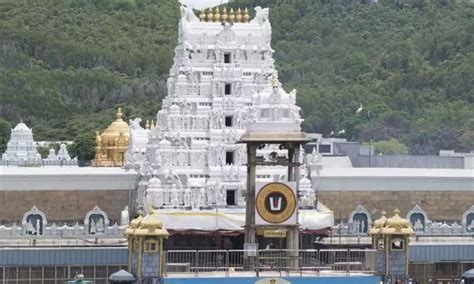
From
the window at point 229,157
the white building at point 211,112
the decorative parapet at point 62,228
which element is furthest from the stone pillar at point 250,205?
the window at point 229,157

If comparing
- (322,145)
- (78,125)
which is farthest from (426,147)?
(78,125)

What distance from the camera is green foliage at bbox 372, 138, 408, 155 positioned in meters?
126

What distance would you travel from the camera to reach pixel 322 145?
11544 centimetres

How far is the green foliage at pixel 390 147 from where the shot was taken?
12594cm

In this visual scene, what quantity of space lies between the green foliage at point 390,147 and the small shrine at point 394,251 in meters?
65.0

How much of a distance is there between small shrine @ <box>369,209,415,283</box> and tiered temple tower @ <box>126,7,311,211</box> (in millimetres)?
11957

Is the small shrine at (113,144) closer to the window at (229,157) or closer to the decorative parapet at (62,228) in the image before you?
the decorative parapet at (62,228)

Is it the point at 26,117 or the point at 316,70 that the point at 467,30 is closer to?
the point at 316,70

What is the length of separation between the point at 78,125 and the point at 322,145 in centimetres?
4159

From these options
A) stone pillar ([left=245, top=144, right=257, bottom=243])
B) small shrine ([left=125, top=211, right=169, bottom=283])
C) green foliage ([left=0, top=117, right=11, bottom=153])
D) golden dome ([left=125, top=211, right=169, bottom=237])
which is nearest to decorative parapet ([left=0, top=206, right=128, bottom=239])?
stone pillar ([left=245, top=144, right=257, bottom=243])

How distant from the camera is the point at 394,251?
5844 cm

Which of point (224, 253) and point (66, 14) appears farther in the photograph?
point (66, 14)

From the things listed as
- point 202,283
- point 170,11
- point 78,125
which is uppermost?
point 170,11

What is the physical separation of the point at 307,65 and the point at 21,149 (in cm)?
3412
